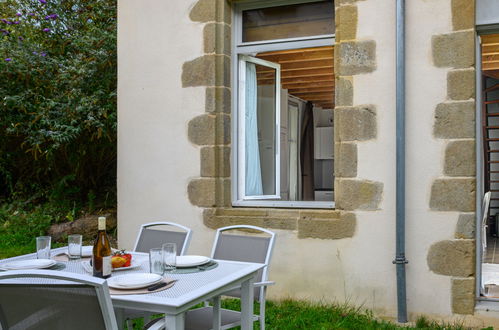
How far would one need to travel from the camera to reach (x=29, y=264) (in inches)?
94.0

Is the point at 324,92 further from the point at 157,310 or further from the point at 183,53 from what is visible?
the point at 157,310

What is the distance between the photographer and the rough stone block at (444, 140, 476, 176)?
11.5ft

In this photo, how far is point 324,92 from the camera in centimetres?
771

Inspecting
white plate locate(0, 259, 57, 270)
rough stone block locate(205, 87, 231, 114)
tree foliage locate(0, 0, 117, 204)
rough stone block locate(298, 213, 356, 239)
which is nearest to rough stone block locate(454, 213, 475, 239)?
rough stone block locate(298, 213, 356, 239)

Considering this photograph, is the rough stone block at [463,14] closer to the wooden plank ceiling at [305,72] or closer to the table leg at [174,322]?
the wooden plank ceiling at [305,72]

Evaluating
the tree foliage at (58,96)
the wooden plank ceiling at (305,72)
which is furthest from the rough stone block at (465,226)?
the tree foliage at (58,96)

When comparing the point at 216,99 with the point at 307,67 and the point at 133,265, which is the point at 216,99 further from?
the point at 133,265

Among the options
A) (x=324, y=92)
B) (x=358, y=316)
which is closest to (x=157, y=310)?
(x=358, y=316)

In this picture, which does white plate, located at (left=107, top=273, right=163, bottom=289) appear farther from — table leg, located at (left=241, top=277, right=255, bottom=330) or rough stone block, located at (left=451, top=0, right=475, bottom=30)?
rough stone block, located at (left=451, top=0, right=475, bottom=30)

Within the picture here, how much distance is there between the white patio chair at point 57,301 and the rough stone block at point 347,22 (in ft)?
9.63

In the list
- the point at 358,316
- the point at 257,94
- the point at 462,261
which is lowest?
the point at 358,316

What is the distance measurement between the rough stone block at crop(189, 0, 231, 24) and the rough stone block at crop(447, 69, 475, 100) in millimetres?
1930

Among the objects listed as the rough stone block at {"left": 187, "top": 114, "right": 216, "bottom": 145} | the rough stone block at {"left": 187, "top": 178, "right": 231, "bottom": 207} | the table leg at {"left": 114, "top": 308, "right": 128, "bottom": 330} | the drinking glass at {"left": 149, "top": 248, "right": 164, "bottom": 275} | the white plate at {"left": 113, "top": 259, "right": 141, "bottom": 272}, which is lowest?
the table leg at {"left": 114, "top": 308, "right": 128, "bottom": 330}

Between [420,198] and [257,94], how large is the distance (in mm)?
1794
